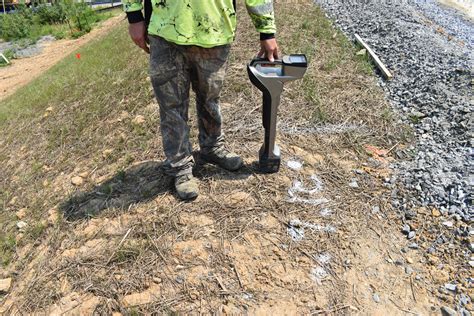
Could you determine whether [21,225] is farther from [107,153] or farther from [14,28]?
[14,28]

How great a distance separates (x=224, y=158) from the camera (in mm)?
3021

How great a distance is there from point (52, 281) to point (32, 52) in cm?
1652

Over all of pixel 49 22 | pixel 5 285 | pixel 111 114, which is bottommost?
pixel 49 22

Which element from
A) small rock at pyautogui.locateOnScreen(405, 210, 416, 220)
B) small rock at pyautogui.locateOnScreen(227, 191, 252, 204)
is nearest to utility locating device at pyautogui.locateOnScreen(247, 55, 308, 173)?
small rock at pyautogui.locateOnScreen(227, 191, 252, 204)

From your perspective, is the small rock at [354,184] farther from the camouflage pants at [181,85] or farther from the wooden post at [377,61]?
the wooden post at [377,61]

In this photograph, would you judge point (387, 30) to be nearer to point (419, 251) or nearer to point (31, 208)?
point (419, 251)

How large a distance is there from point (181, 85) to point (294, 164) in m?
1.21

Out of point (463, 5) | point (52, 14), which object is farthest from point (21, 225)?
point (52, 14)

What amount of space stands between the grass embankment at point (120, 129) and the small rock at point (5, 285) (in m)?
0.16

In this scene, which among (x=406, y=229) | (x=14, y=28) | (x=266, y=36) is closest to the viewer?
(x=266, y=36)

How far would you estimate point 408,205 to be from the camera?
288 centimetres

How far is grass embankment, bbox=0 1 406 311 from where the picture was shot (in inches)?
117

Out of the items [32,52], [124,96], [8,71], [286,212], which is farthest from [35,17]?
[286,212]

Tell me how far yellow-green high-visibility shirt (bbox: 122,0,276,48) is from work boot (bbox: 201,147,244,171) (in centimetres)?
92
